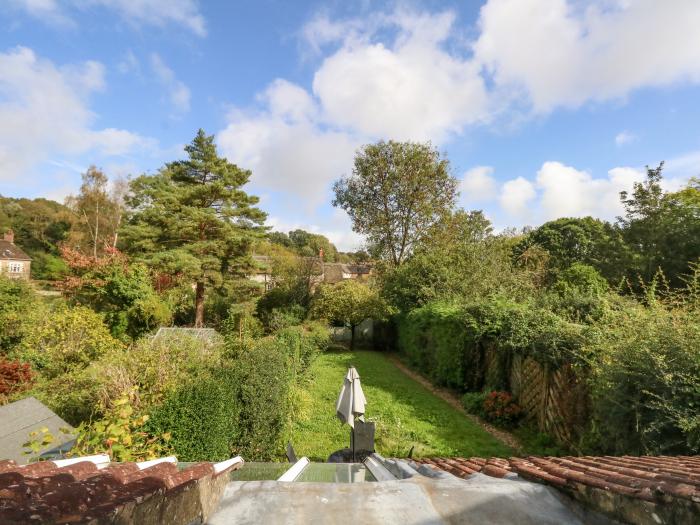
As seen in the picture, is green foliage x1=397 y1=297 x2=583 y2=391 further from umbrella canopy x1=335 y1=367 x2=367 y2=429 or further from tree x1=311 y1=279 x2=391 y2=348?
umbrella canopy x1=335 y1=367 x2=367 y2=429

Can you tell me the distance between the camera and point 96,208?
117ft

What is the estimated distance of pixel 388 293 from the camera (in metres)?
22.6

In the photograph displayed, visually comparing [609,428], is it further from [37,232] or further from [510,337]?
[37,232]

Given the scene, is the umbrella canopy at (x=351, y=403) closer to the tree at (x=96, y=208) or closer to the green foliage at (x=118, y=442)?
the green foliage at (x=118, y=442)

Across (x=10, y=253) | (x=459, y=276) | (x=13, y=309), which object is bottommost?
(x=13, y=309)

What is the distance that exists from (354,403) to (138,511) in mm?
5707

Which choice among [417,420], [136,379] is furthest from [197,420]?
[417,420]

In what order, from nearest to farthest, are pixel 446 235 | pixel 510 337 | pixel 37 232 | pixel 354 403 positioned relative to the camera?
pixel 354 403 → pixel 510 337 → pixel 446 235 → pixel 37 232

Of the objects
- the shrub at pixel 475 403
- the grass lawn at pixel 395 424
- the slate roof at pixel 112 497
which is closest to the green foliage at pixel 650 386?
the grass lawn at pixel 395 424

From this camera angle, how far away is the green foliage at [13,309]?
42.5 feet

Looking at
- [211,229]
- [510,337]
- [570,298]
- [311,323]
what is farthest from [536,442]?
[211,229]

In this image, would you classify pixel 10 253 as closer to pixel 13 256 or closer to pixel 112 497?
pixel 13 256

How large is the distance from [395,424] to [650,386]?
5.84 metres

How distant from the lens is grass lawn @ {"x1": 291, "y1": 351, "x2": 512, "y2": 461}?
27.4 ft
